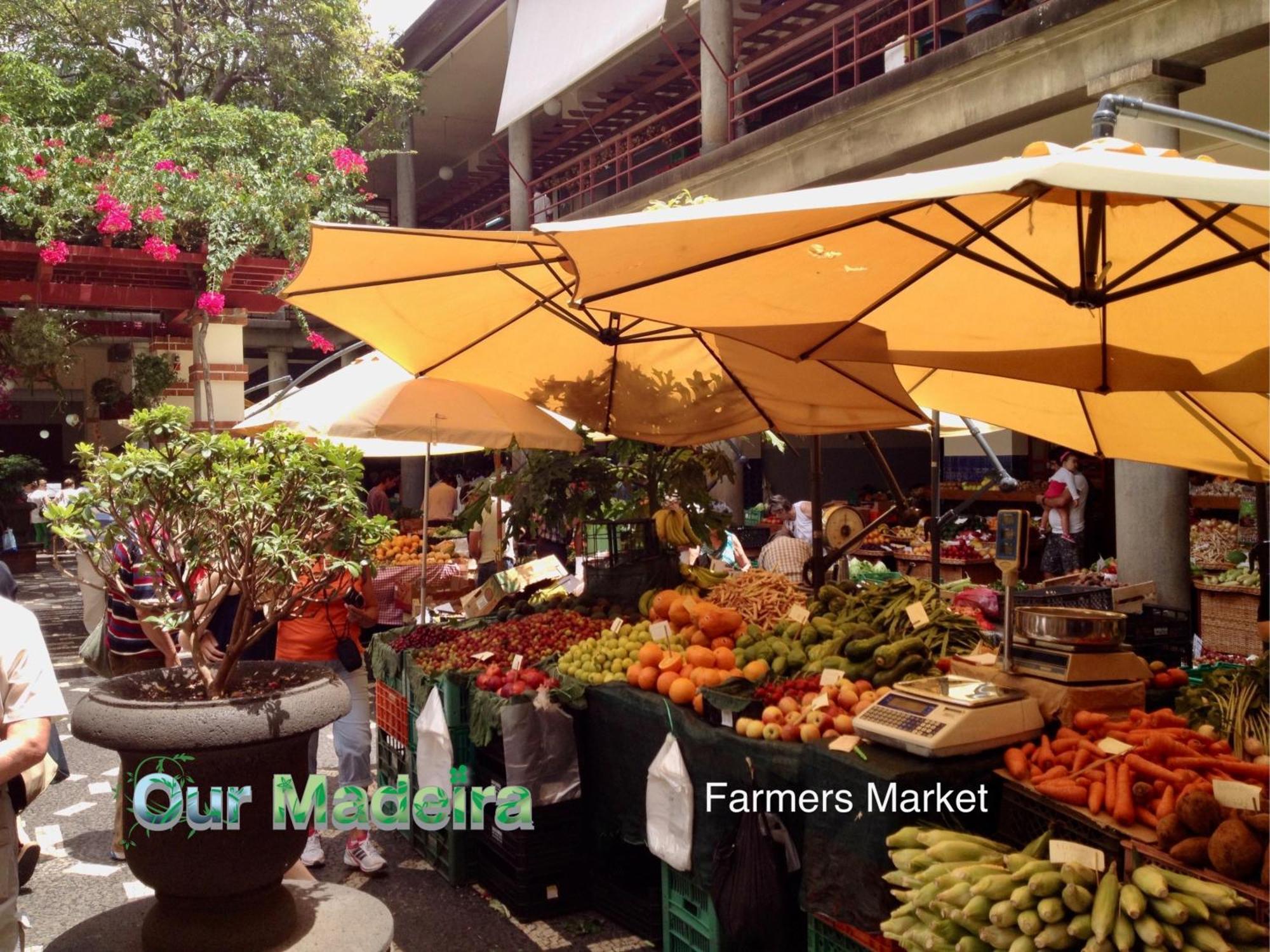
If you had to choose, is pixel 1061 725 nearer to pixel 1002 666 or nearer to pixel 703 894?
pixel 1002 666

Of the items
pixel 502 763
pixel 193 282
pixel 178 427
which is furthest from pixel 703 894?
pixel 193 282

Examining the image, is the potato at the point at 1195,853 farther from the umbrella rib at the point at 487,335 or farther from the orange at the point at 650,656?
the umbrella rib at the point at 487,335

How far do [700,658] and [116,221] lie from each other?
8568 mm

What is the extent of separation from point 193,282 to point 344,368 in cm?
475

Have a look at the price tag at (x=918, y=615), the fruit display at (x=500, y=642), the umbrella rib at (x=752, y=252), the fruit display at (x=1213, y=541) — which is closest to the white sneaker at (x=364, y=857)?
the fruit display at (x=500, y=642)

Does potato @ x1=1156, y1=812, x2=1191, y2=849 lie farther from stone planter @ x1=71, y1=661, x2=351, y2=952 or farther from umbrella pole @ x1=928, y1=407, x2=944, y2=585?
umbrella pole @ x1=928, y1=407, x2=944, y2=585

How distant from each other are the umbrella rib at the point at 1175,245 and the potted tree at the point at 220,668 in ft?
8.66

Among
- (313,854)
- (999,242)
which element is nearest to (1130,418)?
(999,242)

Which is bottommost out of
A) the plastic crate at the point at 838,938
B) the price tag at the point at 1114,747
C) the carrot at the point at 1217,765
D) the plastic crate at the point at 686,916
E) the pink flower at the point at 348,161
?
the plastic crate at the point at 686,916

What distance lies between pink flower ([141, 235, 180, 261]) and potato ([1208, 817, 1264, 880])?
10378mm

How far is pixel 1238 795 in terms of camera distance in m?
2.63

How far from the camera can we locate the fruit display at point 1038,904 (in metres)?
2.47

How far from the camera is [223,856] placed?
3199 millimetres

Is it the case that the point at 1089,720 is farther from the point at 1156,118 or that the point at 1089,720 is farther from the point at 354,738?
the point at 354,738
